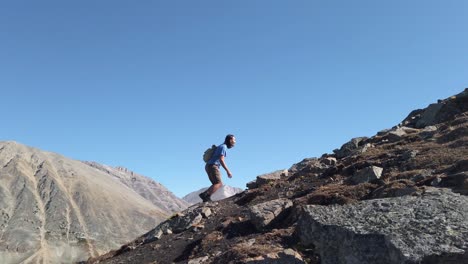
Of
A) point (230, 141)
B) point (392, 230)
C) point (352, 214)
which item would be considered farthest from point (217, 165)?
point (392, 230)

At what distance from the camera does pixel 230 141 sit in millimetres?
19453

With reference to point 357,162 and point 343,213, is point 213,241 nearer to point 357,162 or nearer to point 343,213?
point 343,213

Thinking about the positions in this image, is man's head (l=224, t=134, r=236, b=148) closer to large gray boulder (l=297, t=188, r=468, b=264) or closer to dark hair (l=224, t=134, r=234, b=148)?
dark hair (l=224, t=134, r=234, b=148)

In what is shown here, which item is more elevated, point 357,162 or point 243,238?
point 357,162

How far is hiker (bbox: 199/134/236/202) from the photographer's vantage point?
19.1m

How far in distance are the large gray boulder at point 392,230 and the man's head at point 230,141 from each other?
10.5m

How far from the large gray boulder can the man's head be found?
34.5 ft

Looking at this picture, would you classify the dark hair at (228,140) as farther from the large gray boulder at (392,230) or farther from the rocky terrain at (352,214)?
the large gray boulder at (392,230)

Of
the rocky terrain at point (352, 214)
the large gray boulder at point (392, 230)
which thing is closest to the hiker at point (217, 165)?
the rocky terrain at point (352, 214)

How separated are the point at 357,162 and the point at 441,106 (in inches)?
408

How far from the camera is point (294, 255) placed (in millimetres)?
9375

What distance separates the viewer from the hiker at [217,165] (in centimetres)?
1911

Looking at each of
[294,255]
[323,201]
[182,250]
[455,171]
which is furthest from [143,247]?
[455,171]

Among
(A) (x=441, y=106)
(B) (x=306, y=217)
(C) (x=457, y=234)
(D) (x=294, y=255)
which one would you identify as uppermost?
(A) (x=441, y=106)
